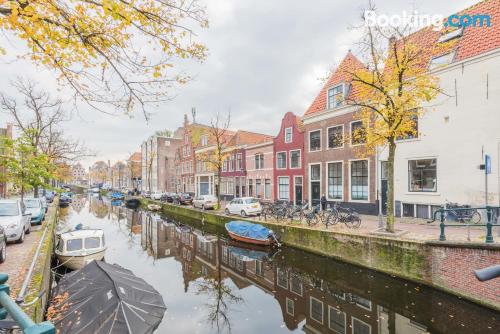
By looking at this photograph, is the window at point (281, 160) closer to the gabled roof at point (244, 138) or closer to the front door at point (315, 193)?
the front door at point (315, 193)

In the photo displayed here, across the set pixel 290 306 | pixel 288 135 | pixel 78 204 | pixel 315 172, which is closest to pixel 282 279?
pixel 290 306

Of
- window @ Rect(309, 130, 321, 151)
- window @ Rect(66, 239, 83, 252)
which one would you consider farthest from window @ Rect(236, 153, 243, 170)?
window @ Rect(66, 239, 83, 252)

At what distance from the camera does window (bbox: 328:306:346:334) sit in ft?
26.2

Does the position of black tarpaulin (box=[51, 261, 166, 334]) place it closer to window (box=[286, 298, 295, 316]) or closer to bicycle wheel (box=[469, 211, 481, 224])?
window (box=[286, 298, 295, 316])

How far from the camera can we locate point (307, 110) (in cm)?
2258

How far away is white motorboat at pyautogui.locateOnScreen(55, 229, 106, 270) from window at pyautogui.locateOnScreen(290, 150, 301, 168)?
1614cm

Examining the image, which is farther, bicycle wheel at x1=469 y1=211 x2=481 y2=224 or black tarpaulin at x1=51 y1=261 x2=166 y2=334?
bicycle wheel at x1=469 y1=211 x2=481 y2=224

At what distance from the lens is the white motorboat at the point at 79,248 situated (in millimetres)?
12148

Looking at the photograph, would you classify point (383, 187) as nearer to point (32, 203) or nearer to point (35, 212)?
point (35, 212)

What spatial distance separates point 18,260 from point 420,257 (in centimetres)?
1407

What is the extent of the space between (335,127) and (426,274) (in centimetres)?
1271

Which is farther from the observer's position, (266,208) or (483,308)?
(266,208)

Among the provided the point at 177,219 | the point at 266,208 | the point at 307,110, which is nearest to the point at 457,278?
the point at 266,208

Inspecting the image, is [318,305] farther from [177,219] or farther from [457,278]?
[177,219]
